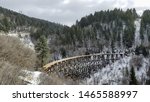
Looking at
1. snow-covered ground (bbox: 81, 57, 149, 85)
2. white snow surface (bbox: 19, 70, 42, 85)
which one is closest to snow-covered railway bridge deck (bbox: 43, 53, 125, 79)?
snow-covered ground (bbox: 81, 57, 149, 85)

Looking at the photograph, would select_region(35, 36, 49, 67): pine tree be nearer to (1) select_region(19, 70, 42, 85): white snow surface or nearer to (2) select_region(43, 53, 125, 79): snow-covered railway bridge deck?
(1) select_region(19, 70, 42, 85): white snow surface

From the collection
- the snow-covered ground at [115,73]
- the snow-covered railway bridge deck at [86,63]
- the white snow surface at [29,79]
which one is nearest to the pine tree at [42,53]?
the white snow surface at [29,79]

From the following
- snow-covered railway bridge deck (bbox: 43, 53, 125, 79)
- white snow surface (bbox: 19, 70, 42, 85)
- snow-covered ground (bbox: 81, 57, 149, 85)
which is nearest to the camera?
white snow surface (bbox: 19, 70, 42, 85)

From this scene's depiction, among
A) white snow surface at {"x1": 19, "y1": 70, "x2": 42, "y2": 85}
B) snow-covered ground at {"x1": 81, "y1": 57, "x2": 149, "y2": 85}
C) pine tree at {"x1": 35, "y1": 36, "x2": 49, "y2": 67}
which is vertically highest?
pine tree at {"x1": 35, "y1": 36, "x2": 49, "y2": 67}

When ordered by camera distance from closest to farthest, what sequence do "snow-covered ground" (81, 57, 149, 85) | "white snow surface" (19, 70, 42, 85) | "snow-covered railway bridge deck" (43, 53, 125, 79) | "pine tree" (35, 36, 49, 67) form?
"white snow surface" (19, 70, 42, 85)
"pine tree" (35, 36, 49, 67)
"snow-covered railway bridge deck" (43, 53, 125, 79)
"snow-covered ground" (81, 57, 149, 85)

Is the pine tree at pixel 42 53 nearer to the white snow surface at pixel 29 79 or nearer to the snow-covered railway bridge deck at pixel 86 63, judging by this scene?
the white snow surface at pixel 29 79

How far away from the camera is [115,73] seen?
180 meters

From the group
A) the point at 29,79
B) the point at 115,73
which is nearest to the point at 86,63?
the point at 115,73

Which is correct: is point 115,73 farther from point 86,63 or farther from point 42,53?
point 42,53

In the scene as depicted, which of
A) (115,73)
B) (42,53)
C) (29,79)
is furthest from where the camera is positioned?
(115,73)

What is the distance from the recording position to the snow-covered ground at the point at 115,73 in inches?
6742

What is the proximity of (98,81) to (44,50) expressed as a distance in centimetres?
9139

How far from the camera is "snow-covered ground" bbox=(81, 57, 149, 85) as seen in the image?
171250 millimetres

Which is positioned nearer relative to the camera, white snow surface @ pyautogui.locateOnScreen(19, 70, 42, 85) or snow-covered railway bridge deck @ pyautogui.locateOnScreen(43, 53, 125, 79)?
white snow surface @ pyautogui.locateOnScreen(19, 70, 42, 85)
